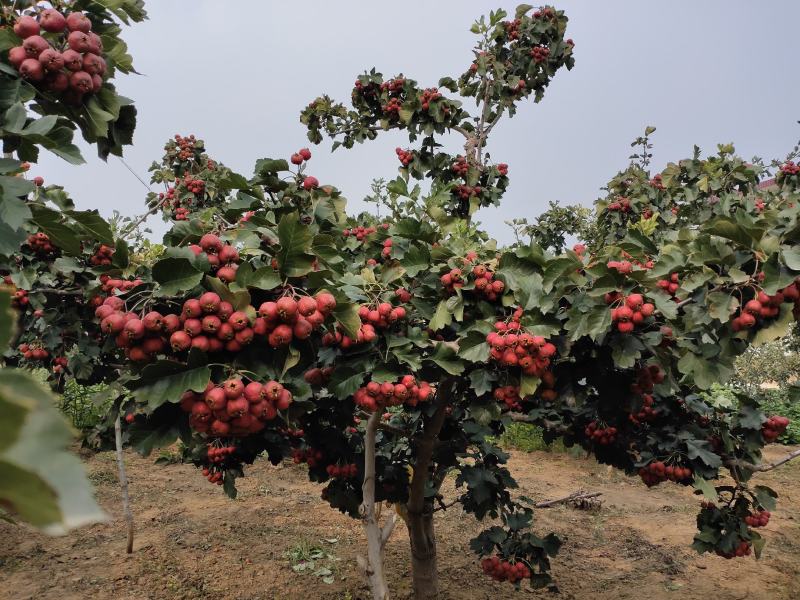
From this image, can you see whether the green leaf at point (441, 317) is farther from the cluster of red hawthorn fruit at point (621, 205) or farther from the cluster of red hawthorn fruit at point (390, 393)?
the cluster of red hawthorn fruit at point (621, 205)

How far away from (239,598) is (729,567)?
192 inches

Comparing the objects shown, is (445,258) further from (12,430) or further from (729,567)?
(729,567)

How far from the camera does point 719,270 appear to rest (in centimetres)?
241

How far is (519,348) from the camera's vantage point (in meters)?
2.27

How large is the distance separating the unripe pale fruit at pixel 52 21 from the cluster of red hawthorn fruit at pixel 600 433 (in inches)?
142

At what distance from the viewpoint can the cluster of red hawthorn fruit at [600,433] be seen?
3861 millimetres

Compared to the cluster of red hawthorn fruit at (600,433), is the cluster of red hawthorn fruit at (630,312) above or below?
above

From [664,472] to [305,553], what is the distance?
369 cm

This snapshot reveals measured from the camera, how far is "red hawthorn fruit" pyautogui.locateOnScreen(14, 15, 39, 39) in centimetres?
160

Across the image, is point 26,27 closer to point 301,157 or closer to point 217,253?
point 217,253

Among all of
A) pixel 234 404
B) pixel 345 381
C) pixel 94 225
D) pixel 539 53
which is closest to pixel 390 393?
pixel 345 381

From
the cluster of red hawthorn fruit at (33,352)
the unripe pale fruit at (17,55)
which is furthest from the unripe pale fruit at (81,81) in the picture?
the cluster of red hawthorn fruit at (33,352)

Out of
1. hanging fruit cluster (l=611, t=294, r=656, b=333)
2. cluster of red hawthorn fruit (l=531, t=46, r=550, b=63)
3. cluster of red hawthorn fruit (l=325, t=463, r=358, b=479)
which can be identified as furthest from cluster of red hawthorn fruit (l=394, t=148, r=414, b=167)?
hanging fruit cluster (l=611, t=294, r=656, b=333)

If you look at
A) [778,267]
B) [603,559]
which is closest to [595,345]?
[778,267]
